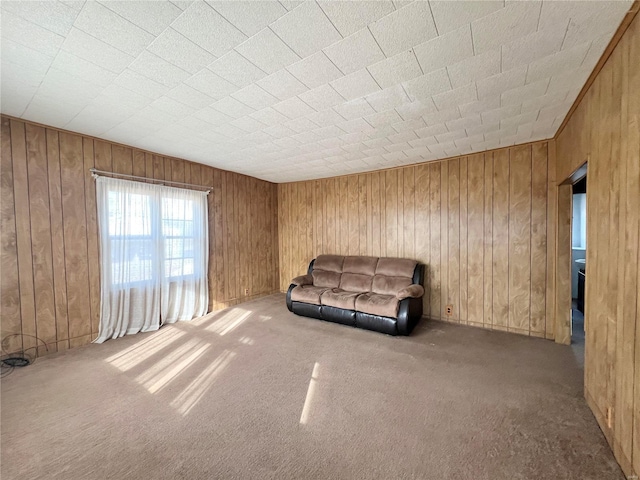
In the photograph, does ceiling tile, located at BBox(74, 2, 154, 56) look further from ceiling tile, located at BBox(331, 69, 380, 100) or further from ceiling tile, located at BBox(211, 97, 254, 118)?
ceiling tile, located at BBox(331, 69, 380, 100)

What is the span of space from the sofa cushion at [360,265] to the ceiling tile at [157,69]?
3.50 m

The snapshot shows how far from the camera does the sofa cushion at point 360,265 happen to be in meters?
4.38

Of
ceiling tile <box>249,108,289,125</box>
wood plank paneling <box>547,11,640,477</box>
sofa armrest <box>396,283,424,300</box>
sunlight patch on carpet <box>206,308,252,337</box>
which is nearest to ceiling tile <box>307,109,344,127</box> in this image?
ceiling tile <box>249,108,289,125</box>

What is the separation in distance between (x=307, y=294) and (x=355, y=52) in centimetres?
330

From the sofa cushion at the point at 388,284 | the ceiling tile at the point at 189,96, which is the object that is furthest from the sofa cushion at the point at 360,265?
the ceiling tile at the point at 189,96

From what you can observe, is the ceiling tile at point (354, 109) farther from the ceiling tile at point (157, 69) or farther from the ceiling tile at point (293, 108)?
the ceiling tile at point (157, 69)

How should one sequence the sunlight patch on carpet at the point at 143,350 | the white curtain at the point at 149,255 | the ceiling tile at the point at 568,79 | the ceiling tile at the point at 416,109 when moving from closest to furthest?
1. the ceiling tile at the point at 568,79
2. the ceiling tile at the point at 416,109
3. the sunlight patch on carpet at the point at 143,350
4. the white curtain at the point at 149,255

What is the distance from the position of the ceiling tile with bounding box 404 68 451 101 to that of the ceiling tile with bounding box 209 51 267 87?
3.72ft

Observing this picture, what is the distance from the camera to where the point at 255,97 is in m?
2.16

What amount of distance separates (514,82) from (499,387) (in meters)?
2.49

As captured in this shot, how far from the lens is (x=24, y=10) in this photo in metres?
1.32

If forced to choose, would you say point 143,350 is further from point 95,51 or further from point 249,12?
point 249,12

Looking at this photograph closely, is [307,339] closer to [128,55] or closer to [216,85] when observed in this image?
[216,85]

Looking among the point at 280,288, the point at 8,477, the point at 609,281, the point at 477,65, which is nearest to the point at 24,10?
the point at 8,477
